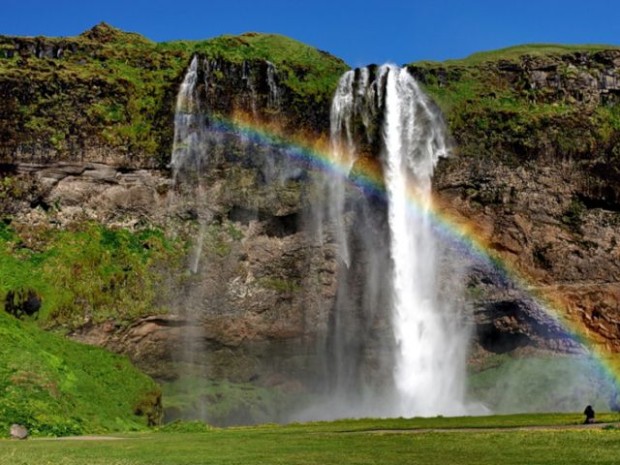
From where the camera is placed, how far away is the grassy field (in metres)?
24.1

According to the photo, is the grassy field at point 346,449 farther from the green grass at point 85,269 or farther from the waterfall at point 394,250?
the waterfall at point 394,250

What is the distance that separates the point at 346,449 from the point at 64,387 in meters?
24.5

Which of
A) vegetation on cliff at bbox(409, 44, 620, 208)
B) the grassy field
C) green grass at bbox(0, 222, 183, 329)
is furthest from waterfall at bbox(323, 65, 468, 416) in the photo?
the grassy field

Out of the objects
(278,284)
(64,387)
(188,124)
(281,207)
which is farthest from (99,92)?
(64,387)

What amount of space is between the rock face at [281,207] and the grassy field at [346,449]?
2658 centimetres

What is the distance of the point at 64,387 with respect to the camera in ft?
153

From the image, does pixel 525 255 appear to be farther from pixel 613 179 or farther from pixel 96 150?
pixel 96 150

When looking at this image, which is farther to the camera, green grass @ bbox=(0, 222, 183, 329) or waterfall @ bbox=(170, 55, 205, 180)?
waterfall @ bbox=(170, 55, 205, 180)

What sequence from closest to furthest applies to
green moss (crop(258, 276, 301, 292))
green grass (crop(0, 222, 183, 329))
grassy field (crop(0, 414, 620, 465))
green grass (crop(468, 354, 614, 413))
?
grassy field (crop(0, 414, 620, 465)), green grass (crop(0, 222, 183, 329)), green grass (crop(468, 354, 614, 413)), green moss (crop(258, 276, 301, 292))

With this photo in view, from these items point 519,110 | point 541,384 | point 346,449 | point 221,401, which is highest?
point 519,110

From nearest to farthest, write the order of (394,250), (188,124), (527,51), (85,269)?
(85,269) < (394,250) < (188,124) < (527,51)

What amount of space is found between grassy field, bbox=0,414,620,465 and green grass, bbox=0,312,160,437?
26.7ft

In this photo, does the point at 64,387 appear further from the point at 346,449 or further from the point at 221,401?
the point at 346,449

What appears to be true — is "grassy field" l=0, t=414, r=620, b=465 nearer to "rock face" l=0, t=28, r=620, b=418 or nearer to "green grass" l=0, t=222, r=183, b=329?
"green grass" l=0, t=222, r=183, b=329
